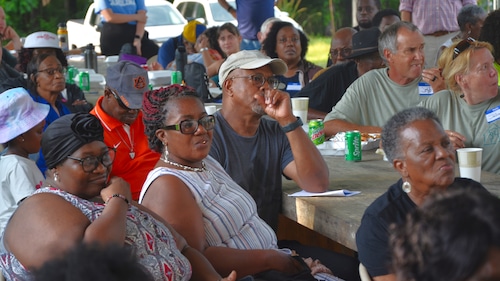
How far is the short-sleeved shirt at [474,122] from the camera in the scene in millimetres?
4023

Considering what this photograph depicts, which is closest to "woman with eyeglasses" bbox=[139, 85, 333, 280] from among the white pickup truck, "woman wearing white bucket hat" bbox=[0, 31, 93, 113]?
"woman wearing white bucket hat" bbox=[0, 31, 93, 113]

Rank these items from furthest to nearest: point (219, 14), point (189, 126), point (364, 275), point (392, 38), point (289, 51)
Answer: point (219, 14), point (289, 51), point (392, 38), point (189, 126), point (364, 275)

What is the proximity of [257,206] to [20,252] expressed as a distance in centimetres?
142

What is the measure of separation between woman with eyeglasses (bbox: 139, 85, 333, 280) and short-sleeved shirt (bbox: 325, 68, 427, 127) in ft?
5.82

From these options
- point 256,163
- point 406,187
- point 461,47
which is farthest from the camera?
point 461,47

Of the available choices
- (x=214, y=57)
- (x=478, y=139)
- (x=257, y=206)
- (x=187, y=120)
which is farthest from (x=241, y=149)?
(x=214, y=57)

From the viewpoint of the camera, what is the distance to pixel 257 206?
3672mm

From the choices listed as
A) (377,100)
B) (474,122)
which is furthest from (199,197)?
(377,100)

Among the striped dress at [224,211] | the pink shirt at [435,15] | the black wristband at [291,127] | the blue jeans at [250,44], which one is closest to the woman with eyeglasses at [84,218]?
the striped dress at [224,211]

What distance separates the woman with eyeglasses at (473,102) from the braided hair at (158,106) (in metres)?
1.45

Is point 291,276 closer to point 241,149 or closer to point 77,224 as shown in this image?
point 241,149

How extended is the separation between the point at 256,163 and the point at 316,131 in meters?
0.73

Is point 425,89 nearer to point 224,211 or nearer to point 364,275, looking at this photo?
point 224,211

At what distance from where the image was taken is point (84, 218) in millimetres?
2537
